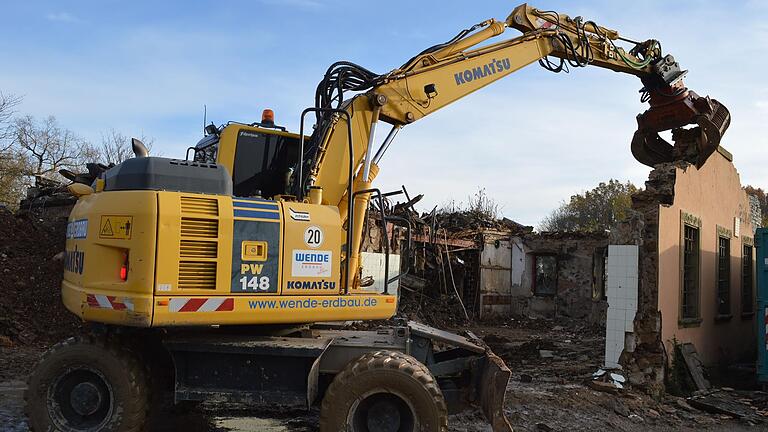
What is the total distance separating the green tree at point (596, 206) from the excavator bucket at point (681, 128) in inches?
1431

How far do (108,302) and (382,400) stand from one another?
96.1 inches

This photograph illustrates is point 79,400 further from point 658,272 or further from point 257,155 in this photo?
point 658,272

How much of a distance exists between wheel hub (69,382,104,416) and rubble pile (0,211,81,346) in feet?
21.4

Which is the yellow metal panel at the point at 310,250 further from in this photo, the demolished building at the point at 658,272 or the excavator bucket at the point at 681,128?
the excavator bucket at the point at 681,128

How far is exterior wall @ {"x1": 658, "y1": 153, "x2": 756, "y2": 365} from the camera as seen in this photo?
9500 millimetres

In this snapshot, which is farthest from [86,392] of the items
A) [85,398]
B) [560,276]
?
[560,276]

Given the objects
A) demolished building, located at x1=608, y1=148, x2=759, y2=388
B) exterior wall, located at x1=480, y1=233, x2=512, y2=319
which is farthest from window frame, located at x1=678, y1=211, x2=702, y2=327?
exterior wall, located at x1=480, y1=233, x2=512, y2=319

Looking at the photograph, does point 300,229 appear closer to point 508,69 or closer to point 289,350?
point 289,350

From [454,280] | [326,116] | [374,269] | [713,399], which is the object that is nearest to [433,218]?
[454,280]

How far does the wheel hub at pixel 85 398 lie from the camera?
Result: 17.0 ft

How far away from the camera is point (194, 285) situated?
502 centimetres

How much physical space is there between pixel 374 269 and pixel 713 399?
9.09 meters

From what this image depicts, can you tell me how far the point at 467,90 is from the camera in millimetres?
7211

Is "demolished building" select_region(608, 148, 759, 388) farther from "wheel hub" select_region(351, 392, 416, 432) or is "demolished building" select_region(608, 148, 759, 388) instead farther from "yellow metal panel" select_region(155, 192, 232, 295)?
"yellow metal panel" select_region(155, 192, 232, 295)
